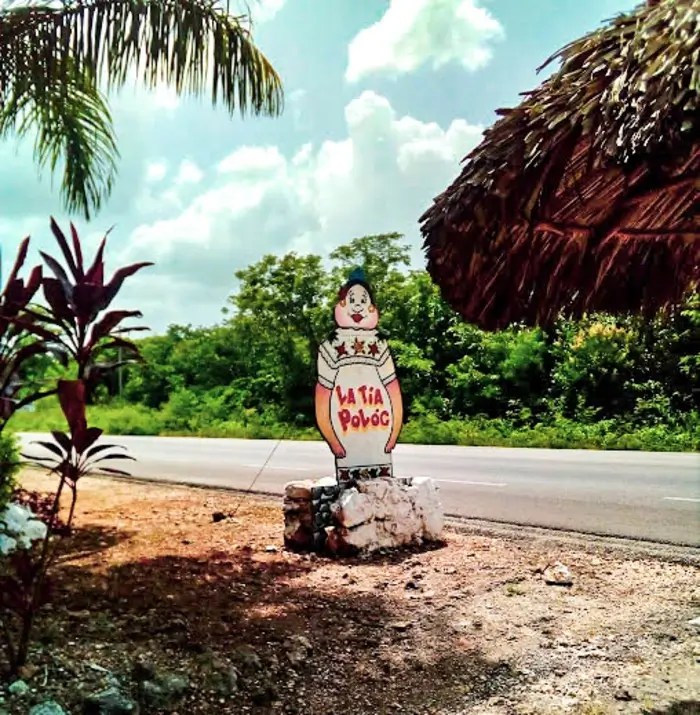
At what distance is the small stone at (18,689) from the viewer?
2.83 meters

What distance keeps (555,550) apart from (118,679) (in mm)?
3530

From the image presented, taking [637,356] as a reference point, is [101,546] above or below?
below

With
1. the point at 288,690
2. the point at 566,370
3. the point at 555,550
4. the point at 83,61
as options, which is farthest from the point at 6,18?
the point at 566,370

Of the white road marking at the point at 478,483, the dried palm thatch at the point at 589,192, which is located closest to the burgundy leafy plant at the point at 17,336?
the dried palm thatch at the point at 589,192

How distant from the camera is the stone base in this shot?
5371 mm

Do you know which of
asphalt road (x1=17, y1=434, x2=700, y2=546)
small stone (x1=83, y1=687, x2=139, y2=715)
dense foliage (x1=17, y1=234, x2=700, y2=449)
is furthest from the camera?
dense foliage (x1=17, y1=234, x2=700, y2=449)

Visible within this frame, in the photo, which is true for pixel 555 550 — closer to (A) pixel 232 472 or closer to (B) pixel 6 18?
(B) pixel 6 18

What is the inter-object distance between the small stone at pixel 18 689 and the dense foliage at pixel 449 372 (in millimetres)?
9068

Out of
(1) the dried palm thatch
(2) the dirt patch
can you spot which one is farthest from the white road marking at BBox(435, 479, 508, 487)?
(1) the dried palm thatch

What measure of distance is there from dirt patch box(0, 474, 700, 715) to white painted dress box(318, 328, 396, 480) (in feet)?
2.38

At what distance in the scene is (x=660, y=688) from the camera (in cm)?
323

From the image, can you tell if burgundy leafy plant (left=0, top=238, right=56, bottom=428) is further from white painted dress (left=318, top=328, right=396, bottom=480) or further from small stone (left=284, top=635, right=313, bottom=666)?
white painted dress (left=318, top=328, right=396, bottom=480)

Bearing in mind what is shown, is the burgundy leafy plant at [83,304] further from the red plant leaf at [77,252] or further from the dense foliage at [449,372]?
the dense foliage at [449,372]

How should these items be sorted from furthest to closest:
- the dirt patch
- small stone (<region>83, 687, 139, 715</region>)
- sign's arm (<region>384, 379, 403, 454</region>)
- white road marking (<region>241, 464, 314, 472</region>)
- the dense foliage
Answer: the dense foliage < white road marking (<region>241, 464, 314, 472</region>) < sign's arm (<region>384, 379, 403, 454</region>) < the dirt patch < small stone (<region>83, 687, 139, 715</region>)
